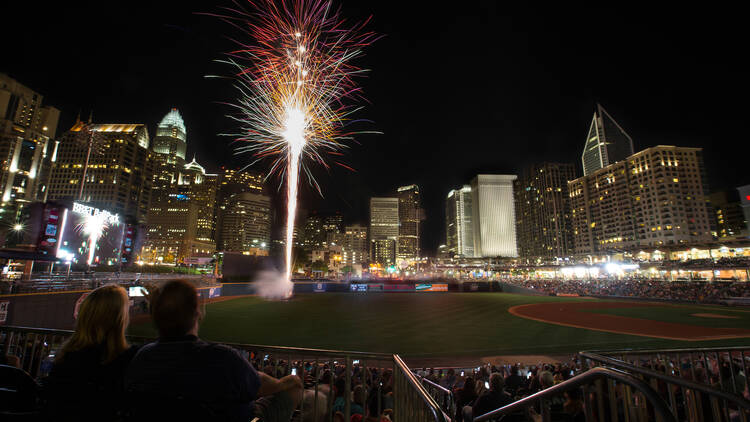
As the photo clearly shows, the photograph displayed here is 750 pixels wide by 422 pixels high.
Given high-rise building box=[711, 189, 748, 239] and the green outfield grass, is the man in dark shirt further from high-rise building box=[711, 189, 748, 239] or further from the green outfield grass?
high-rise building box=[711, 189, 748, 239]

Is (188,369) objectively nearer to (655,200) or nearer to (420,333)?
(420,333)

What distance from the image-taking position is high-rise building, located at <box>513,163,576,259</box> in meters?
172

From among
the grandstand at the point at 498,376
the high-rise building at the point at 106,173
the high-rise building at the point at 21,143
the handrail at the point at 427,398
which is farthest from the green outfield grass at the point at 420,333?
the high-rise building at the point at 106,173

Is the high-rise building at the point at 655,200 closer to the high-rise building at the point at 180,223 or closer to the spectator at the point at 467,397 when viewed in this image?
the spectator at the point at 467,397

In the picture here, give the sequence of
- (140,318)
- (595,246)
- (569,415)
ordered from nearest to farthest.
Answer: (569,415)
(140,318)
(595,246)

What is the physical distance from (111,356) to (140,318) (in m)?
31.1

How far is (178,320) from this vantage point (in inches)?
84.5

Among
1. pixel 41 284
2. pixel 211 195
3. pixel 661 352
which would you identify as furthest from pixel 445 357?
pixel 211 195

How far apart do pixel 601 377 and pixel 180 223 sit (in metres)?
200

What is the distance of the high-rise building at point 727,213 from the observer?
463 feet

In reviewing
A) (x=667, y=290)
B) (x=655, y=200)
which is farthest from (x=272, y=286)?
(x=655, y=200)

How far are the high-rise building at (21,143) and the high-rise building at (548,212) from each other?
20134cm

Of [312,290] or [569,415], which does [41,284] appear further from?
[312,290]

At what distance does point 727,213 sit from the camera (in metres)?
145
